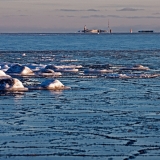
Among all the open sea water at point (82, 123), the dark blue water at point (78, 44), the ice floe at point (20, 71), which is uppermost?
the open sea water at point (82, 123)

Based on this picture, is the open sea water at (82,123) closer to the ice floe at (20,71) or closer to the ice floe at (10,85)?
the ice floe at (10,85)

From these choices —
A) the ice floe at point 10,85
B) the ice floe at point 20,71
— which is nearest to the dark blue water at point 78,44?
the ice floe at point 20,71

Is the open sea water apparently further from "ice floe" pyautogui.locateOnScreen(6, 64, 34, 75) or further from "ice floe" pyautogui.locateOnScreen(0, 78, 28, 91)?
"ice floe" pyautogui.locateOnScreen(6, 64, 34, 75)

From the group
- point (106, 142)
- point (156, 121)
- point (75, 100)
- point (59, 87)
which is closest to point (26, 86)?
point (59, 87)

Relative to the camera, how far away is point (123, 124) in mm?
12812

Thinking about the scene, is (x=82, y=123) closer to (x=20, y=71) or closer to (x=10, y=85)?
(x=10, y=85)

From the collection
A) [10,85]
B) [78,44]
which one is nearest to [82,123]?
[10,85]

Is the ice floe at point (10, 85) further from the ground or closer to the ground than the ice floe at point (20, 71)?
further from the ground

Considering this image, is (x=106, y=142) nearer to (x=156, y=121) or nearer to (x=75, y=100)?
(x=156, y=121)

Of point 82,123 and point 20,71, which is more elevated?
point 82,123

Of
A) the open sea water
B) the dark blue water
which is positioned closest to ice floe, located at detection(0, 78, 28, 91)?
the open sea water

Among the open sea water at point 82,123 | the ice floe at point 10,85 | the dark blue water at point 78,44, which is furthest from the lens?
the dark blue water at point 78,44

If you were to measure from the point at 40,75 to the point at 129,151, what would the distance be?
15.6 meters

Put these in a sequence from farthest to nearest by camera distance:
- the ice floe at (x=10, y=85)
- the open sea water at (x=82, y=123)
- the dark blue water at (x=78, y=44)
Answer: the dark blue water at (x=78, y=44) < the ice floe at (x=10, y=85) < the open sea water at (x=82, y=123)
